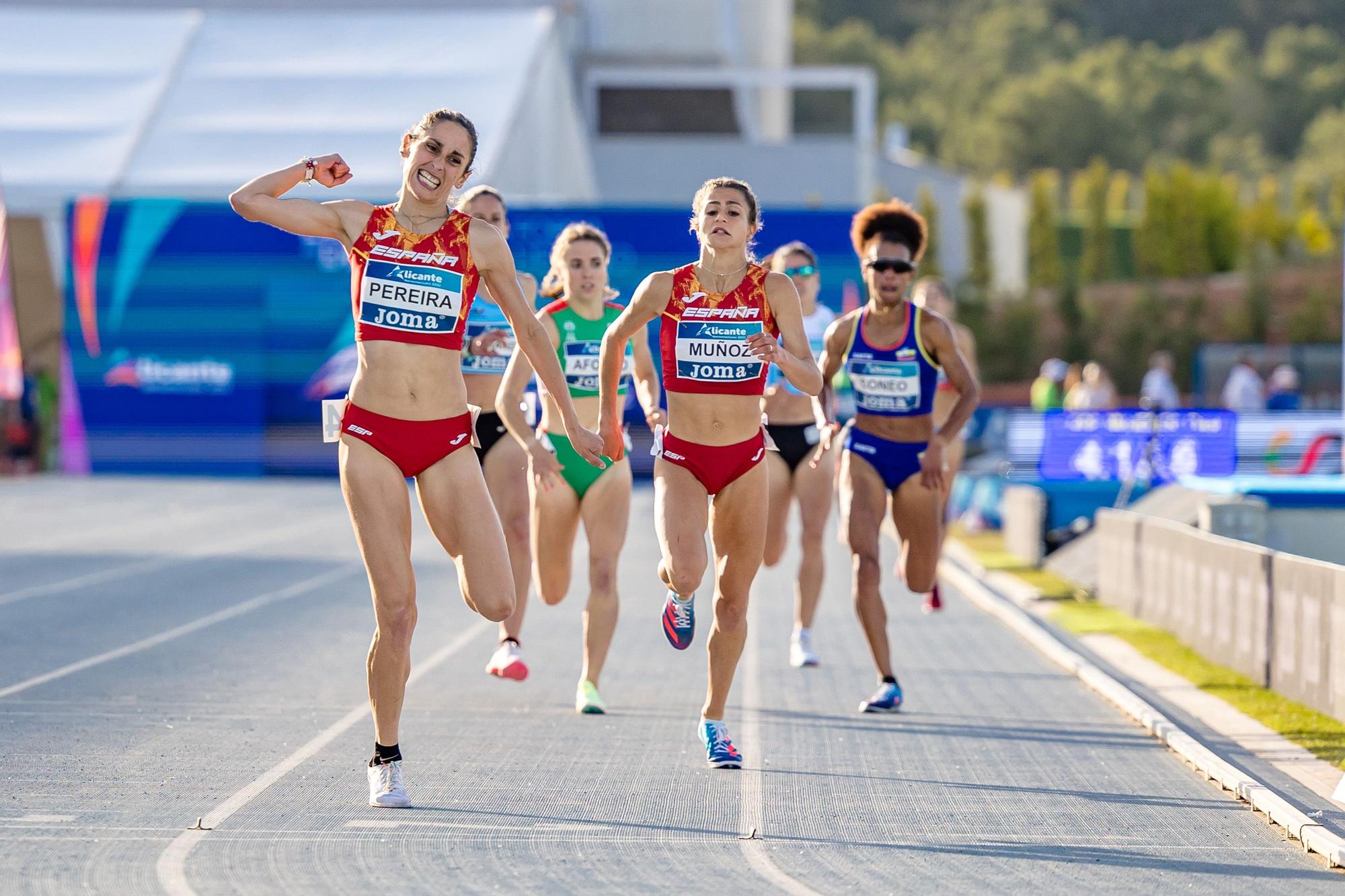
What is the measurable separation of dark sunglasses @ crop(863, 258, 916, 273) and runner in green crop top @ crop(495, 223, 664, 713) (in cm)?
131

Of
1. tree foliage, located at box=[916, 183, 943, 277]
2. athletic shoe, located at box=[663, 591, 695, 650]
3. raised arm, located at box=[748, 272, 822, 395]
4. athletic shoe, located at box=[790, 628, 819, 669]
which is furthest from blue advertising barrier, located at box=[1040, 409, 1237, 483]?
tree foliage, located at box=[916, 183, 943, 277]

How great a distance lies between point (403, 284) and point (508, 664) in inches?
127

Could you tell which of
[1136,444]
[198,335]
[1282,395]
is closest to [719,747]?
[1136,444]

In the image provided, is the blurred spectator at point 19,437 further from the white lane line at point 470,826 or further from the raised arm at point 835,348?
the white lane line at point 470,826

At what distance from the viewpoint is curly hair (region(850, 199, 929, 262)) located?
953cm

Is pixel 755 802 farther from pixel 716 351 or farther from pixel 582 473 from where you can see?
pixel 582 473

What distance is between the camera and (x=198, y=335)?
31.7 metres

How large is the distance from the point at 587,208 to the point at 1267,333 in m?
29.6

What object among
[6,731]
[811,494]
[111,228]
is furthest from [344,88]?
[6,731]

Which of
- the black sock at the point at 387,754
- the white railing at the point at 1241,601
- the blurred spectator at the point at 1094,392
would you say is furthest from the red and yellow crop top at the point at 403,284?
the blurred spectator at the point at 1094,392

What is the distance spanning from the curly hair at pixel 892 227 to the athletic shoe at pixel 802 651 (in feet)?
8.53

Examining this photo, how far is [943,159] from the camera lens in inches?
4023

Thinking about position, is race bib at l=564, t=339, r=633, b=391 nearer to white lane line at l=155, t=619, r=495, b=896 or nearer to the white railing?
white lane line at l=155, t=619, r=495, b=896

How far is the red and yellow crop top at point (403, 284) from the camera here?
6.63 m
